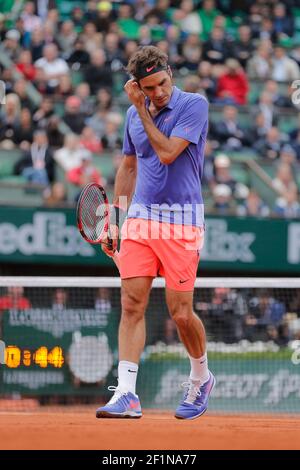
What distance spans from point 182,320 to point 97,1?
40.3 ft

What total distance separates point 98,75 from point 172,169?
9.80 metres

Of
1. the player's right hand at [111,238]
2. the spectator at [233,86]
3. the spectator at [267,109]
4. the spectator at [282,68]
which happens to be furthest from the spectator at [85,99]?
the player's right hand at [111,238]

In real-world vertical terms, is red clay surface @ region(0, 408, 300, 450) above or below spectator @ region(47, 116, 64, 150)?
below

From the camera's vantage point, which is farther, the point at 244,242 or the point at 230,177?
the point at 230,177

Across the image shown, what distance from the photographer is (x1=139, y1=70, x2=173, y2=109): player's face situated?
6969 millimetres

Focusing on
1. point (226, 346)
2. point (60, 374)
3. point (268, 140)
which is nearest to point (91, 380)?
point (60, 374)

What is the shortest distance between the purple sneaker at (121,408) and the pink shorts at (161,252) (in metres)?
0.76

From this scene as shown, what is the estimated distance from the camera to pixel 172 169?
7137mm

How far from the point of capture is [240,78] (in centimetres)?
1744

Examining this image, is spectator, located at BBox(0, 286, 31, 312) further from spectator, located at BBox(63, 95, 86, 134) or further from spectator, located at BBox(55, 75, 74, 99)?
spectator, located at BBox(55, 75, 74, 99)

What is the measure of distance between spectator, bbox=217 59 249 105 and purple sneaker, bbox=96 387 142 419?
10677 millimetres

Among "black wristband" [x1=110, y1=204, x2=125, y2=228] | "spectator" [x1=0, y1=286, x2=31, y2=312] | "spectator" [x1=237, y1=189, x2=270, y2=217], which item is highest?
"black wristband" [x1=110, y1=204, x2=125, y2=228]

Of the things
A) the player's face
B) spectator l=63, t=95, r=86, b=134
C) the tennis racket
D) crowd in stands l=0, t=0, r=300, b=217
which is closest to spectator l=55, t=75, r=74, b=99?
crowd in stands l=0, t=0, r=300, b=217

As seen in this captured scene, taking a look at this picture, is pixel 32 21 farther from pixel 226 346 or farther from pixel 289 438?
pixel 289 438
